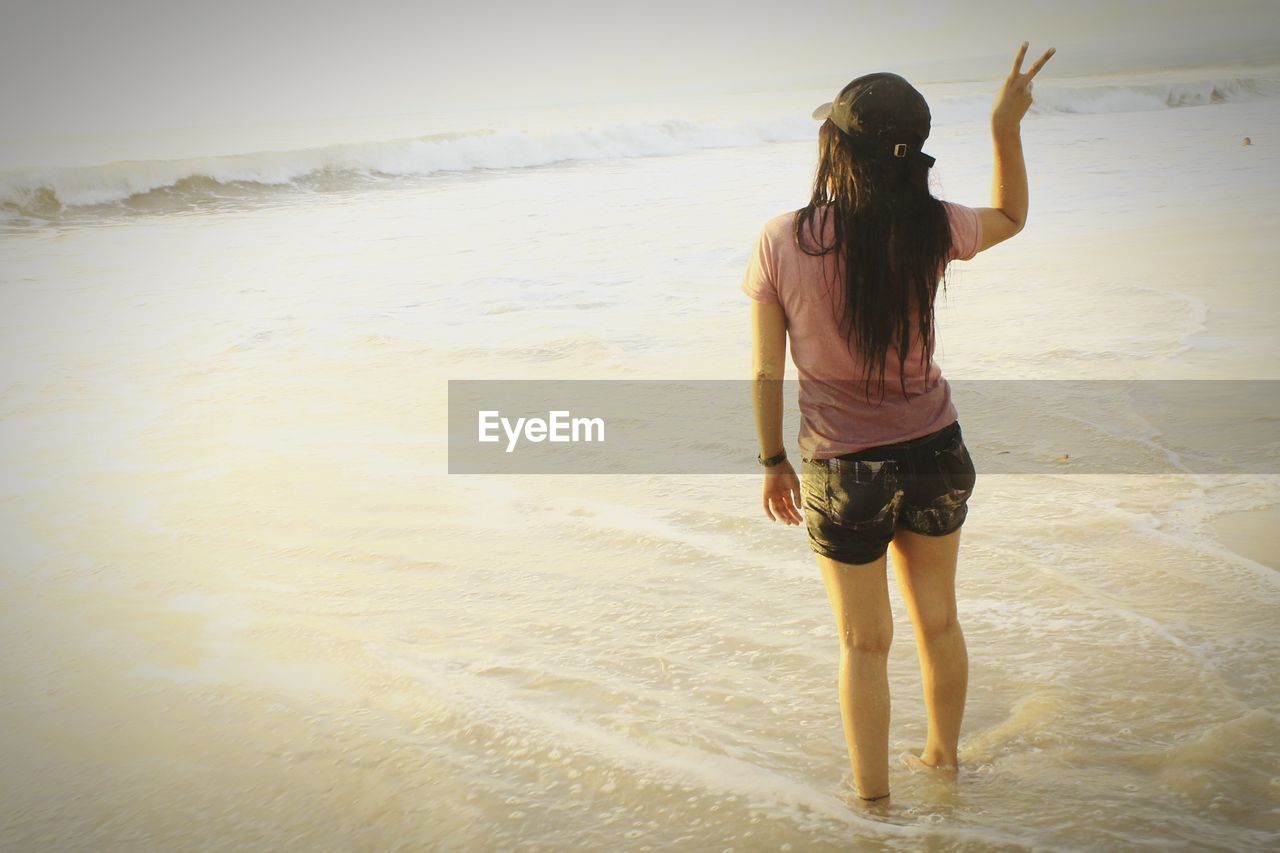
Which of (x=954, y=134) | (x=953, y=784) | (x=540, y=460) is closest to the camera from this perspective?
(x=953, y=784)

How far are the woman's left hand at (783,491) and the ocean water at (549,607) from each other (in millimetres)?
785

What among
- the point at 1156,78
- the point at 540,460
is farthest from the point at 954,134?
the point at 540,460

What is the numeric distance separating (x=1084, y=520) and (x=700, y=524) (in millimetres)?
1564

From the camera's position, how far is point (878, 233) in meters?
2.09

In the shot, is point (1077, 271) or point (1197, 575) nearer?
point (1197, 575)

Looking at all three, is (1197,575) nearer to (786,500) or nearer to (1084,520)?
(1084,520)

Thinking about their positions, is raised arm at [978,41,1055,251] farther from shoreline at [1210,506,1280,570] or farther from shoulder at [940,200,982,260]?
shoreline at [1210,506,1280,570]

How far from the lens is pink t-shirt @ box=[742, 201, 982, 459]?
2127 millimetres

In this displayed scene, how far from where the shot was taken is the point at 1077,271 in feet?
29.7

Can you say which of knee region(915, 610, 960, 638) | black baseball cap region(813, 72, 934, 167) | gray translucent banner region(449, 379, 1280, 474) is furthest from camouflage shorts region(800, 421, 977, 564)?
gray translucent banner region(449, 379, 1280, 474)

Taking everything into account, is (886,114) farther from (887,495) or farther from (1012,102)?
(887,495)

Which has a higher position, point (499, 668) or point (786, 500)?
point (786, 500)

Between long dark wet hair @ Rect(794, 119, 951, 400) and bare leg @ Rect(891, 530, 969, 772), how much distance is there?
17.3 inches

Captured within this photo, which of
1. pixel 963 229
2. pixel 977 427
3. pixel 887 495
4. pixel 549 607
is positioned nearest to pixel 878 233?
pixel 963 229
